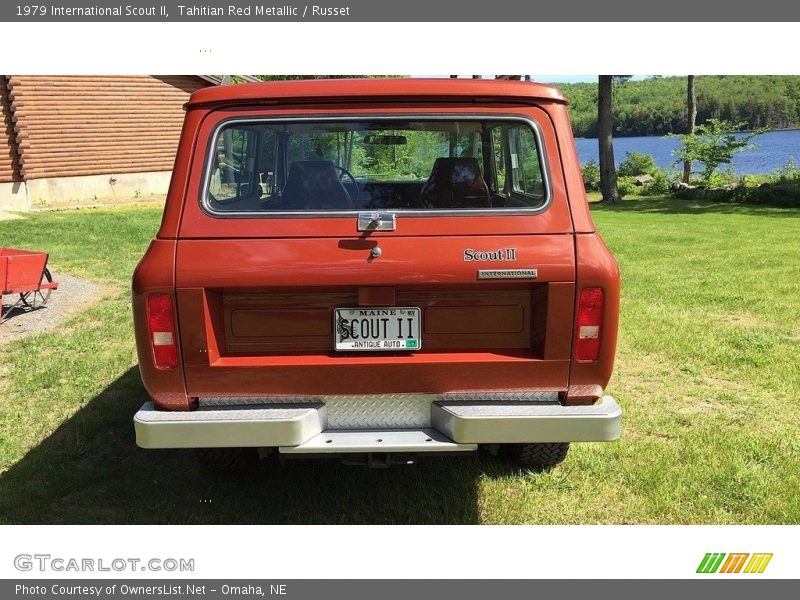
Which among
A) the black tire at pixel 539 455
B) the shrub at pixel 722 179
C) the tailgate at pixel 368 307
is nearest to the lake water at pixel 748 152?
the shrub at pixel 722 179

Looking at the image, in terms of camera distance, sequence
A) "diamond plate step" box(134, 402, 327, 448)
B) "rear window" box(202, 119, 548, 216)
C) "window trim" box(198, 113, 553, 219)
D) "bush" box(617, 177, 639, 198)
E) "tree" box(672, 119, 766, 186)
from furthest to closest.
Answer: "bush" box(617, 177, 639, 198)
"tree" box(672, 119, 766, 186)
"rear window" box(202, 119, 548, 216)
"window trim" box(198, 113, 553, 219)
"diamond plate step" box(134, 402, 327, 448)

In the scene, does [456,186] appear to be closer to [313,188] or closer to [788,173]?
[313,188]

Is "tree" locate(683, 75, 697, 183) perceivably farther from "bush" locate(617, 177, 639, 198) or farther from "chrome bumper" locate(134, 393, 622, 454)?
"chrome bumper" locate(134, 393, 622, 454)

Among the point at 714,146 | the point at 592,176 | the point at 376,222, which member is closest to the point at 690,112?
the point at 714,146

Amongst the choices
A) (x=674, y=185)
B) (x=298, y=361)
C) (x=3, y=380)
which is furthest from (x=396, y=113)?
(x=674, y=185)

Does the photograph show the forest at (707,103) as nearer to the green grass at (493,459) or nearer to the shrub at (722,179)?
the shrub at (722,179)

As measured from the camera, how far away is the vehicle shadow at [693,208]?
17.1 m

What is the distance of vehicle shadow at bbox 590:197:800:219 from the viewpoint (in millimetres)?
17062

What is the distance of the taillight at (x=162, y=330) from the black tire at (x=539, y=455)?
6.49ft

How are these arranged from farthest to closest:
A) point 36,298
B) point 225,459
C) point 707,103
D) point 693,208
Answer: point 707,103 < point 693,208 < point 36,298 < point 225,459

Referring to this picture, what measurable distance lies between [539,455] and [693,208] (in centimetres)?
1751

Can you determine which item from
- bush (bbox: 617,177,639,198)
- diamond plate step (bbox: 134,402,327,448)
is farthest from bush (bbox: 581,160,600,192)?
diamond plate step (bbox: 134,402,327,448)

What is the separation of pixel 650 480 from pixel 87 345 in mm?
5104

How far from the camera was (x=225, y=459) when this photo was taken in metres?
3.71
